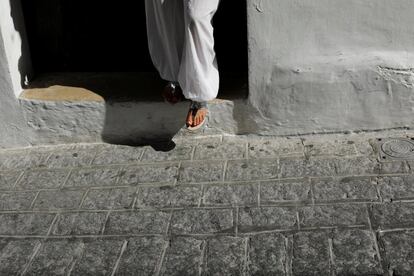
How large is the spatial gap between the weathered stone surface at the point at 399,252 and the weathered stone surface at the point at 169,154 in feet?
4.87

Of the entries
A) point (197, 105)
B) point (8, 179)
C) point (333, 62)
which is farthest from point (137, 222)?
point (333, 62)

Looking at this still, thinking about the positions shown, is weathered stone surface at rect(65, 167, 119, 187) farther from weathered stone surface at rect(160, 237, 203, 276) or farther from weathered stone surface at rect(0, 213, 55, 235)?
weathered stone surface at rect(160, 237, 203, 276)

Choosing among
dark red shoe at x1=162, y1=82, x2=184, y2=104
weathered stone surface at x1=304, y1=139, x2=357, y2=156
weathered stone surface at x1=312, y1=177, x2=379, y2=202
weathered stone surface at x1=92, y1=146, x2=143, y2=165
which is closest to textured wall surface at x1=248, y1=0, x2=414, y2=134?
weathered stone surface at x1=304, y1=139, x2=357, y2=156

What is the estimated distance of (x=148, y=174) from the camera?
4059mm

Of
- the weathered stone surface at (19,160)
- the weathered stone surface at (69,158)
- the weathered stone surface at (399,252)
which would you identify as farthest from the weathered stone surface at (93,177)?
the weathered stone surface at (399,252)

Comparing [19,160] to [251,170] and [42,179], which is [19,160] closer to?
[42,179]

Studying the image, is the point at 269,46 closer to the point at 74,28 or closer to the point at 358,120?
the point at 358,120

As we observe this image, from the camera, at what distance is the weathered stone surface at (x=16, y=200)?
12.7ft

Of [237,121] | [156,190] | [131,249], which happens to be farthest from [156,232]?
[237,121]

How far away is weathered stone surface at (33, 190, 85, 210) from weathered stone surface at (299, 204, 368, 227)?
1.34 metres

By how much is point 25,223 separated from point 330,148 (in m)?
1.93

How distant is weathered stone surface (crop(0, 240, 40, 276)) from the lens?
331 cm

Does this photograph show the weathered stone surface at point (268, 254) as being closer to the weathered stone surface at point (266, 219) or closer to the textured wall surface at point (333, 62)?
the weathered stone surface at point (266, 219)

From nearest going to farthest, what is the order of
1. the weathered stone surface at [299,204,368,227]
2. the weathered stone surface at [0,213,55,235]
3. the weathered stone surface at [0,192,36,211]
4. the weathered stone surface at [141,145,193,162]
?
the weathered stone surface at [299,204,368,227]
the weathered stone surface at [0,213,55,235]
the weathered stone surface at [0,192,36,211]
the weathered stone surface at [141,145,193,162]
